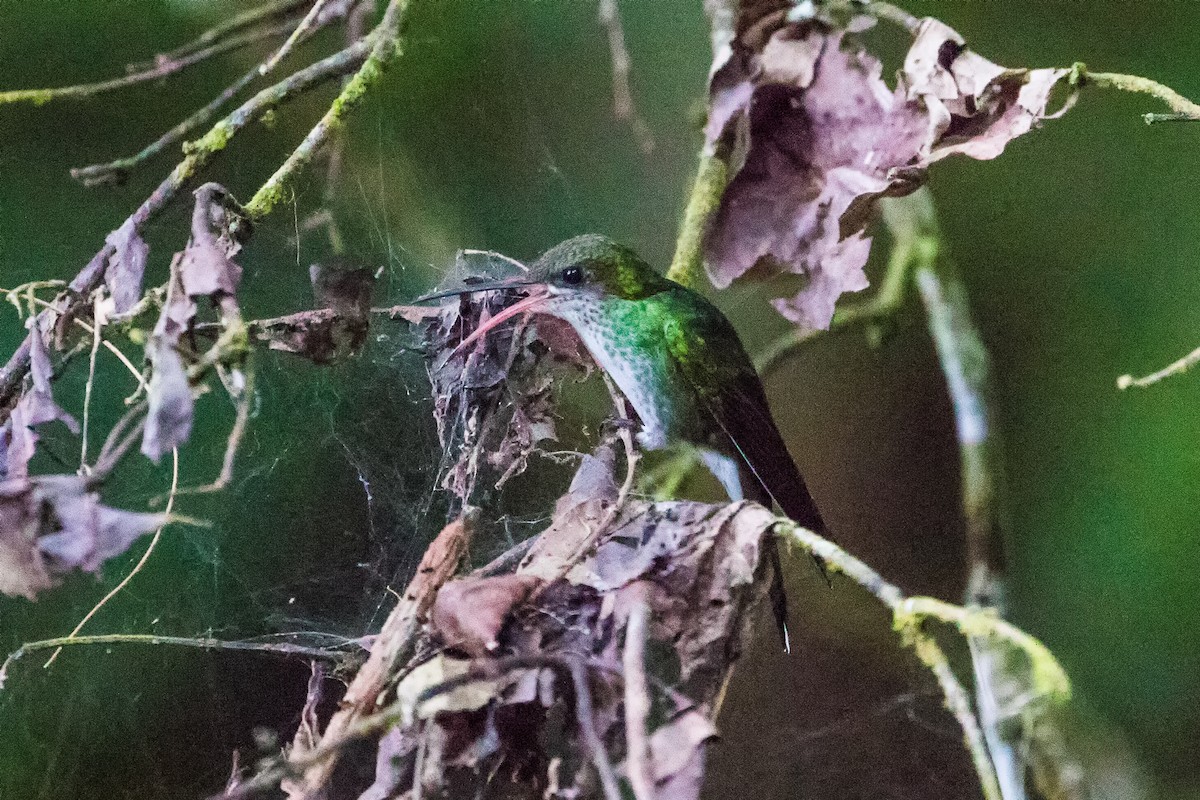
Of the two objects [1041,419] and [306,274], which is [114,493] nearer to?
[306,274]

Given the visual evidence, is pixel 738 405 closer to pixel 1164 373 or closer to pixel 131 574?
pixel 1164 373

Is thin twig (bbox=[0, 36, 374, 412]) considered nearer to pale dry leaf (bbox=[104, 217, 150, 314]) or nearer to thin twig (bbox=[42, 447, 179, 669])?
pale dry leaf (bbox=[104, 217, 150, 314])

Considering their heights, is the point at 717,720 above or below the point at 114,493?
below

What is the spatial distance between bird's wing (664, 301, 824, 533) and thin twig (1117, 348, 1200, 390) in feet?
1.12

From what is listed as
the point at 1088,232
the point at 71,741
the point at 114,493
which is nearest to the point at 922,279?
the point at 1088,232

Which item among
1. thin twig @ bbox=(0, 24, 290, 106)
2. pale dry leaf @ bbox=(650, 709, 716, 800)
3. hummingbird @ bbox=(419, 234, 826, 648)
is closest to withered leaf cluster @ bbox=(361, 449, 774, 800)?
pale dry leaf @ bbox=(650, 709, 716, 800)

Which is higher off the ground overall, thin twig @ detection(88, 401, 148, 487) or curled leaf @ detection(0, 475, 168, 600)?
thin twig @ detection(88, 401, 148, 487)

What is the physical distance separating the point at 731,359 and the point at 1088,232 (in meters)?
0.42

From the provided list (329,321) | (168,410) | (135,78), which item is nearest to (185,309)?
(168,410)

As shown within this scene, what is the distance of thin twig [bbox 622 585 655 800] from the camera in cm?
54

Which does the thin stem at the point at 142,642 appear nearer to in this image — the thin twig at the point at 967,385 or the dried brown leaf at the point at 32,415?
the dried brown leaf at the point at 32,415

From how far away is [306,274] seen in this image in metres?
0.89

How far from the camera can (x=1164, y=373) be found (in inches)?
33.2

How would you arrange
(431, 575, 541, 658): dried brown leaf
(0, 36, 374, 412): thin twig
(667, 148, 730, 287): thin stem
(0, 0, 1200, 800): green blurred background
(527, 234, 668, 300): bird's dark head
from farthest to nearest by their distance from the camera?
1. (667, 148, 730, 287): thin stem
2. (527, 234, 668, 300): bird's dark head
3. (0, 0, 1200, 800): green blurred background
4. (0, 36, 374, 412): thin twig
5. (431, 575, 541, 658): dried brown leaf
